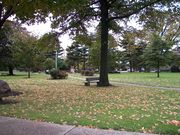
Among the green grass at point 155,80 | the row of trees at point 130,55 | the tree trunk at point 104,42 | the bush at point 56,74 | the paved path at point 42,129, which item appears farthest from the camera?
the bush at point 56,74

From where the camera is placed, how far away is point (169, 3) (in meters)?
20.2

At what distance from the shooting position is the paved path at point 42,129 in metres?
6.90

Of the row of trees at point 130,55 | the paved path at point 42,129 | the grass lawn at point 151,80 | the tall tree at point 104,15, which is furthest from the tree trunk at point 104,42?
the paved path at point 42,129

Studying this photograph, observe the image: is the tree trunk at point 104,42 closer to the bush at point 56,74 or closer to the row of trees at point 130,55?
the row of trees at point 130,55

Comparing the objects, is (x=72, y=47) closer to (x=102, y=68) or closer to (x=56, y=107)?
(x=102, y=68)

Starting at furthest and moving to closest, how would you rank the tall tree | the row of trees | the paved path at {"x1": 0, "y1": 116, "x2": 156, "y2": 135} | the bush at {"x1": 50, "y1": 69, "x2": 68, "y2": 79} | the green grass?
the bush at {"x1": 50, "y1": 69, "x2": 68, "y2": 79}, the row of trees, the green grass, the tall tree, the paved path at {"x1": 0, "y1": 116, "x2": 156, "y2": 135}

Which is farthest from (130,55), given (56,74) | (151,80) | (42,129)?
(42,129)

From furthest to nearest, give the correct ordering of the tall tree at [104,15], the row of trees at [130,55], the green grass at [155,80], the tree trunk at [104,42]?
the row of trees at [130,55]
the green grass at [155,80]
the tree trunk at [104,42]
the tall tree at [104,15]

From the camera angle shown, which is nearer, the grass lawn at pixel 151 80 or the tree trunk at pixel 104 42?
the tree trunk at pixel 104 42

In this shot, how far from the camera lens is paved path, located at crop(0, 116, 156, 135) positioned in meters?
6.90

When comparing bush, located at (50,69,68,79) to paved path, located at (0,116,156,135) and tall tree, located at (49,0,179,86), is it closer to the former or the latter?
tall tree, located at (49,0,179,86)

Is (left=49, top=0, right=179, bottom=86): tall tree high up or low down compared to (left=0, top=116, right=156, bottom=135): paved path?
up

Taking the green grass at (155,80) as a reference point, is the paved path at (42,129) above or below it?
below

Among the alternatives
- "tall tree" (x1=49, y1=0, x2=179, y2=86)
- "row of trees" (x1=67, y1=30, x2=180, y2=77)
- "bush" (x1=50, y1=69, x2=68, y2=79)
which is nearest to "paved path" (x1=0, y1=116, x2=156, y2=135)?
"tall tree" (x1=49, y1=0, x2=179, y2=86)
